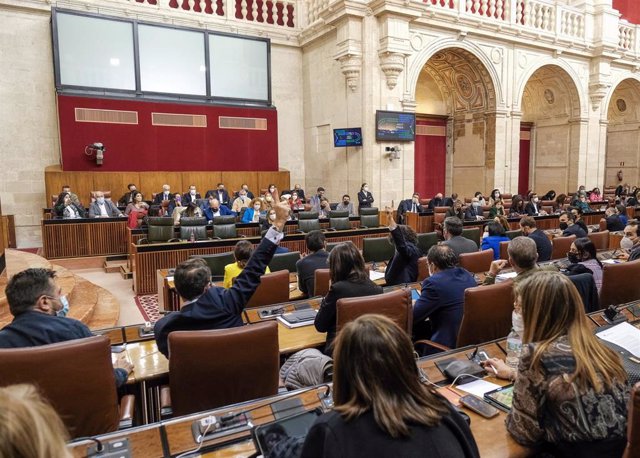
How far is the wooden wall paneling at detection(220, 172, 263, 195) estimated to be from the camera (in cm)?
1195

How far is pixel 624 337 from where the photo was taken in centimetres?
236

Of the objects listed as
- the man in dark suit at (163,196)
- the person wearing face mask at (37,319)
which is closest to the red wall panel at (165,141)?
the man in dark suit at (163,196)

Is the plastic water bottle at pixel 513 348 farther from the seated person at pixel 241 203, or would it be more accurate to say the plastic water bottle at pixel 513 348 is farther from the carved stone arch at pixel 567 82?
the carved stone arch at pixel 567 82

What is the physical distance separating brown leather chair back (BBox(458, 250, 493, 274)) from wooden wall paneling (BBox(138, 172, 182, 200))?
28.5 feet

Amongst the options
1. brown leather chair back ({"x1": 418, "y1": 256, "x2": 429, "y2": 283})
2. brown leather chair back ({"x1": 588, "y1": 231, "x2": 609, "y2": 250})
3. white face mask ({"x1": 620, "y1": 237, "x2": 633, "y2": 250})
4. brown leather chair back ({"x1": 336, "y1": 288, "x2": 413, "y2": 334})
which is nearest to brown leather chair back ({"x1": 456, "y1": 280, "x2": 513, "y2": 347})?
brown leather chair back ({"x1": 336, "y1": 288, "x2": 413, "y2": 334})

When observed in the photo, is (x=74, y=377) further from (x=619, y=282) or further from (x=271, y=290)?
(x=619, y=282)

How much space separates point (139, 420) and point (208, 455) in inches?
43.5

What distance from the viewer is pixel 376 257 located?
559 centimetres

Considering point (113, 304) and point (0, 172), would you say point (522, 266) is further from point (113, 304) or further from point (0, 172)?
point (0, 172)

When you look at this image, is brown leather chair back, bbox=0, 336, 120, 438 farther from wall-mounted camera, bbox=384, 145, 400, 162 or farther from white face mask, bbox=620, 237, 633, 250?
wall-mounted camera, bbox=384, 145, 400, 162

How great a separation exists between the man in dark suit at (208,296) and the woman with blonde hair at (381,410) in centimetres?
136

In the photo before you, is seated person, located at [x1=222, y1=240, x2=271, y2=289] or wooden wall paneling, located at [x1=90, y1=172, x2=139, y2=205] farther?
wooden wall paneling, located at [x1=90, y1=172, x2=139, y2=205]

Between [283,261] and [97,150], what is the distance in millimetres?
7562

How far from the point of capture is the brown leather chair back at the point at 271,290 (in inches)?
138
